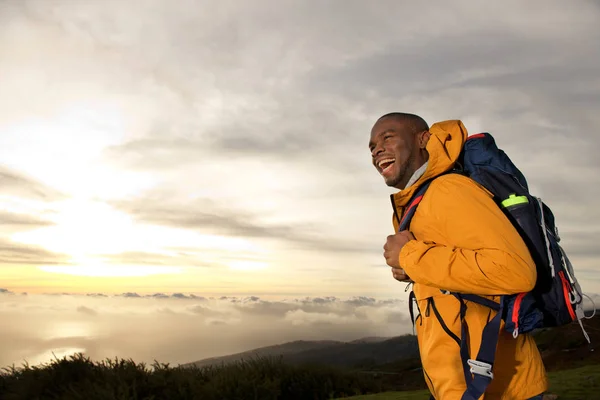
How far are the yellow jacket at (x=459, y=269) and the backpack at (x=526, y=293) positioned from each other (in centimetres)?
8

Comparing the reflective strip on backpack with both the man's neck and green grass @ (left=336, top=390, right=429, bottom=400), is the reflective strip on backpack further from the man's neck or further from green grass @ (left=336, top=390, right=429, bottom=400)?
green grass @ (left=336, top=390, right=429, bottom=400)

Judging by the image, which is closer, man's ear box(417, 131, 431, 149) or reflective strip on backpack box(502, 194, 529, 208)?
reflective strip on backpack box(502, 194, 529, 208)

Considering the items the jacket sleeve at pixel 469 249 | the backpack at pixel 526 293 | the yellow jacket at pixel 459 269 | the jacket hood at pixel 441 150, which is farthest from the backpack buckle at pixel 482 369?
the jacket hood at pixel 441 150

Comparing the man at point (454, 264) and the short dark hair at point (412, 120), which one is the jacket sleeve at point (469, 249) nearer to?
the man at point (454, 264)

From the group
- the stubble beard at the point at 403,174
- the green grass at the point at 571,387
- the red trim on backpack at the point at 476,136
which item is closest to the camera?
the red trim on backpack at the point at 476,136

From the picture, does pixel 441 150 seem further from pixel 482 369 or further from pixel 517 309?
pixel 482 369

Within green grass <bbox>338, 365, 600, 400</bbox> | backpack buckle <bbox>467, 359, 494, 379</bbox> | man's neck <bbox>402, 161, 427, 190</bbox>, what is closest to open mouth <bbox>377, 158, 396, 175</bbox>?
man's neck <bbox>402, 161, 427, 190</bbox>

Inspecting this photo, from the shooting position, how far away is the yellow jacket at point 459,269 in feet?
9.95

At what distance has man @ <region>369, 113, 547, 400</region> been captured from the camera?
304cm

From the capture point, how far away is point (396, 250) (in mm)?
3453

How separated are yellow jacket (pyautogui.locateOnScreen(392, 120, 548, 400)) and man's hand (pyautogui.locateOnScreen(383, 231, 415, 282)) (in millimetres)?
75

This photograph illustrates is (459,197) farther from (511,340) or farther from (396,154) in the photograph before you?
(511,340)

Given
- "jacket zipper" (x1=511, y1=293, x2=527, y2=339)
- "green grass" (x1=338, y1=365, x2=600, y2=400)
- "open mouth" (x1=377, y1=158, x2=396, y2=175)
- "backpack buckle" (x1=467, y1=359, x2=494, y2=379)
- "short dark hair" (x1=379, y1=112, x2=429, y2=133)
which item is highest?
"short dark hair" (x1=379, y1=112, x2=429, y2=133)

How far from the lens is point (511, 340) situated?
343 cm
